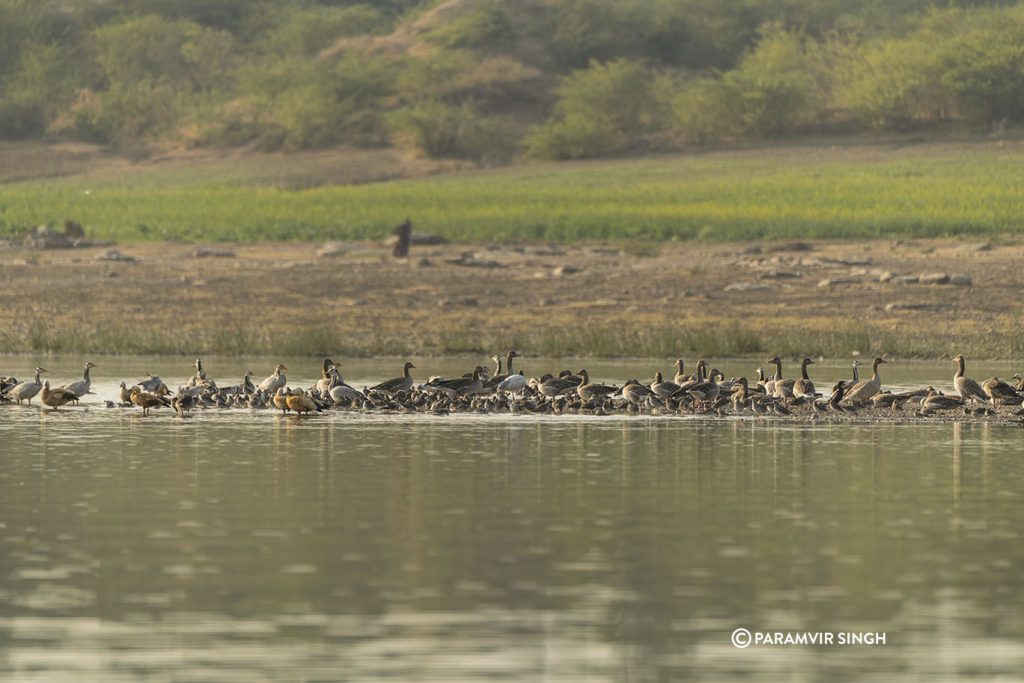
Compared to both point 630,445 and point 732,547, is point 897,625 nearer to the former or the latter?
point 732,547

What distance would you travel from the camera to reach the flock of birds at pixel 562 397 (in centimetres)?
2902

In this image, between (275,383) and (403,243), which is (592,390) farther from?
(403,243)

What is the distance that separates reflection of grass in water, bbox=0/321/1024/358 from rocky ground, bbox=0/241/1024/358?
0.05 m

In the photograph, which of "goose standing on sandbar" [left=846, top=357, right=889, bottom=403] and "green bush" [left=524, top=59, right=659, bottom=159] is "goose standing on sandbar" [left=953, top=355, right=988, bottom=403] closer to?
"goose standing on sandbar" [left=846, top=357, right=889, bottom=403]

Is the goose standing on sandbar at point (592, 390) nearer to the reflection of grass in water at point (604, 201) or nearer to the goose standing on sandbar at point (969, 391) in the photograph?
the goose standing on sandbar at point (969, 391)

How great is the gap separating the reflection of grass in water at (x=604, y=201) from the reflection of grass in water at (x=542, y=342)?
21356 millimetres

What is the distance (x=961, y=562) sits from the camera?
55.2 ft

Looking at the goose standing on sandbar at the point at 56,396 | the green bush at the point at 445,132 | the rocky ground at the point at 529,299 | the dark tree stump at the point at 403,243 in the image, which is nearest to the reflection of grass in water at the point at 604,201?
the green bush at the point at 445,132

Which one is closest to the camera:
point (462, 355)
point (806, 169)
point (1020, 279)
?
point (462, 355)

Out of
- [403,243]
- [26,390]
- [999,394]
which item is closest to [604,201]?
[403,243]

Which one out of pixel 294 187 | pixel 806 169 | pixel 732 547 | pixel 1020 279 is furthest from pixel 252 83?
pixel 732 547

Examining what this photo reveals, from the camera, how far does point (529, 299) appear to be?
155ft

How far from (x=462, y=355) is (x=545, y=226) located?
25806mm

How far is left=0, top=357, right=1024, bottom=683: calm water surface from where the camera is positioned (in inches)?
534
